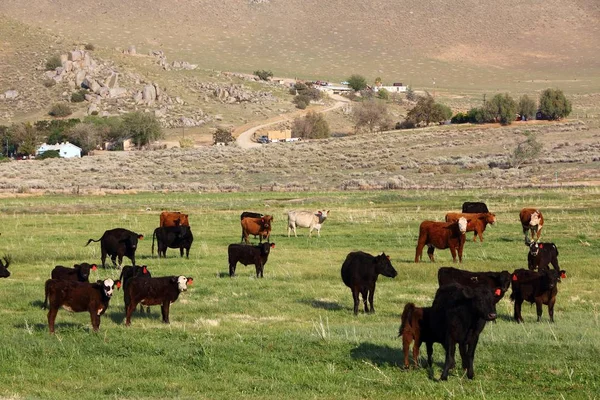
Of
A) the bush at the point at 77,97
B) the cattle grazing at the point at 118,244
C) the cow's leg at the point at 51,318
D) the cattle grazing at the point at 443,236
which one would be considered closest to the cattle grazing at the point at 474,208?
the cattle grazing at the point at 443,236

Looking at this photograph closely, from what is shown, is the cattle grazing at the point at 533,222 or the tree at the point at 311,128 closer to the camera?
the cattle grazing at the point at 533,222

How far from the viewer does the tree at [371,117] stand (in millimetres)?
121688

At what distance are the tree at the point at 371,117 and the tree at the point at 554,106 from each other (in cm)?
2121

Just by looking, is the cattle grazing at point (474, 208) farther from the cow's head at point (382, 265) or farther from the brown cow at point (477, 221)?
the cow's head at point (382, 265)

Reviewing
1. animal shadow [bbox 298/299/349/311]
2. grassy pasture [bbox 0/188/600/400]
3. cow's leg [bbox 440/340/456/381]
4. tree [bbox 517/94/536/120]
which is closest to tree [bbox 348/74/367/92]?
tree [bbox 517/94/536/120]

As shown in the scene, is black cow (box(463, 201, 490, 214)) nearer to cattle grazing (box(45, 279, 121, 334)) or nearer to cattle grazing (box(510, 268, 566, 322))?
cattle grazing (box(510, 268, 566, 322))

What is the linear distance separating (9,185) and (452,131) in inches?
2048

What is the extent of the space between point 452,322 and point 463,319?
16 centimetres

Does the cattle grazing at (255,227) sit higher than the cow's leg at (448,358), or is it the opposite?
the cattle grazing at (255,227)

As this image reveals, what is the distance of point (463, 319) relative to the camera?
42.3 ft

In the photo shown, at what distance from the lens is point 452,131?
102 m

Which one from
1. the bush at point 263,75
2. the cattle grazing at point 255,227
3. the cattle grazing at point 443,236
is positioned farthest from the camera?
the bush at point 263,75

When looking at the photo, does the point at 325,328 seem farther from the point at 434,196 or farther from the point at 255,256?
the point at 434,196

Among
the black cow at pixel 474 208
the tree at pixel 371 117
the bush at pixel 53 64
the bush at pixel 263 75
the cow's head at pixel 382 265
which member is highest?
the bush at pixel 263 75
